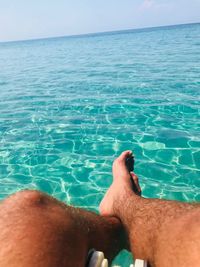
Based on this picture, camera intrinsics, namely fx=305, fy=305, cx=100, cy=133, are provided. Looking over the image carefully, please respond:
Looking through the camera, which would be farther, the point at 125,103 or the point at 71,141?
Answer: the point at 125,103

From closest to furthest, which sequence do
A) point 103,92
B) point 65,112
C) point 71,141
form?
point 71,141 → point 65,112 → point 103,92

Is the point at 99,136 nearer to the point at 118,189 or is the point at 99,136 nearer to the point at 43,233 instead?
the point at 118,189

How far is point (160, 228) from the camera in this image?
217cm

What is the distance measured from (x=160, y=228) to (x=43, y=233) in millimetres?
865

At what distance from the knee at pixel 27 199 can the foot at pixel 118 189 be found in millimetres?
1003

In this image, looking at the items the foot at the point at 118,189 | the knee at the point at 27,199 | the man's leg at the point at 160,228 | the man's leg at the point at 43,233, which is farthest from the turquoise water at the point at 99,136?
the knee at the point at 27,199

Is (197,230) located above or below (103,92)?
above

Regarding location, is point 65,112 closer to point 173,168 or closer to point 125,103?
point 125,103

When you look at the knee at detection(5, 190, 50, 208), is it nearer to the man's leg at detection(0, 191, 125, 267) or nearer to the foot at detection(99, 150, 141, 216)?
the man's leg at detection(0, 191, 125, 267)

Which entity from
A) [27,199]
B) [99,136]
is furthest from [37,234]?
[99,136]

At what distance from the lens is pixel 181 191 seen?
4.61 meters

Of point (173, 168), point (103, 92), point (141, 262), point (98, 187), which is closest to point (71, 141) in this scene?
point (98, 187)

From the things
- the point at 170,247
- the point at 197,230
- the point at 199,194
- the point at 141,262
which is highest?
the point at 197,230

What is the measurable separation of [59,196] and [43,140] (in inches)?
88.5
